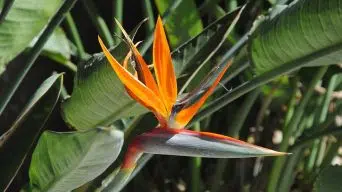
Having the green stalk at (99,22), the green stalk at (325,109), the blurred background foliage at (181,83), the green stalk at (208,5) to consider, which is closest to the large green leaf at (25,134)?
the blurred background foliage at (181,83)

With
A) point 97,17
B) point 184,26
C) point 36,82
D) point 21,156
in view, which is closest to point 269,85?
point 184,26

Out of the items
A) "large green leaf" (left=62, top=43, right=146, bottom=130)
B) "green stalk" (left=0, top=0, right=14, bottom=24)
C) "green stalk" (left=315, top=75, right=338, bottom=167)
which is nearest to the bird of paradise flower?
"large green leaf" (left=62, top=43, right=146, bottom=130)

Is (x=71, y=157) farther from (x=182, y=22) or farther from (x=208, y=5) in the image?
(x=208, y=5)

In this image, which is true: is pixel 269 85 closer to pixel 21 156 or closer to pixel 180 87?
pixel 180 87

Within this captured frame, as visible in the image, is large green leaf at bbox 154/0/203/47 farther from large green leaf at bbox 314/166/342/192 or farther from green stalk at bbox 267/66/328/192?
large green leaf at bbox 314/166/342/192

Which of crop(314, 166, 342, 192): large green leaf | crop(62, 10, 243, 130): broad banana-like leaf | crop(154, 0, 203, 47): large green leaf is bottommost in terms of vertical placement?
crop(314, 166, 342, 192): large green leaf

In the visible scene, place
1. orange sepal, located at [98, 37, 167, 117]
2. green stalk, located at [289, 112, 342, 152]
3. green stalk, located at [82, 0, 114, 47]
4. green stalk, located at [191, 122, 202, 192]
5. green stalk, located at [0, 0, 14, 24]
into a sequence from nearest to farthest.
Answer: orange sepal, located at [98, 37, 167, 117] < green stalk, located at [0, 0, 14, 24] < green stalk, located at [289, 112, 342, 152] < green stalk, located at [82, 0, 114, 47] < green stalk, located at [191, 122, 202, 192]

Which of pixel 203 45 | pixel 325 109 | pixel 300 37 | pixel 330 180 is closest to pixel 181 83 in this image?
pixel 203 45

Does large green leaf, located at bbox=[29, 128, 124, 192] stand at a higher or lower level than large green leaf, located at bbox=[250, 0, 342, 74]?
lower
